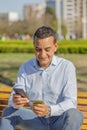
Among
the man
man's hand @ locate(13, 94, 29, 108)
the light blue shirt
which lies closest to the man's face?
the man

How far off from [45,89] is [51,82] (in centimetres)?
8

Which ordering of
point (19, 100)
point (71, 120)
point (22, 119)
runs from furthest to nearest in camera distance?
point (22, 119)
point (19, 100)
point (71, 120)

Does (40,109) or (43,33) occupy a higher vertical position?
(43,33)

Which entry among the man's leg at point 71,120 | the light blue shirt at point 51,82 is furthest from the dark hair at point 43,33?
the man's leg at point 71,120

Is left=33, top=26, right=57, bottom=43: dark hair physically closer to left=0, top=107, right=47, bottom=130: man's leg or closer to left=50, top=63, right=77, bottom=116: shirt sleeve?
left=50, top=63, right=77, bottom=116: shirt sleeve

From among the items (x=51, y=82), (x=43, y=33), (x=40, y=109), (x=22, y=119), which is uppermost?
(x=43, y=33)

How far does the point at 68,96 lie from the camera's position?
337 cm

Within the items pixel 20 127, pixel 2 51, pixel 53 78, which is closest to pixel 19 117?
pixel 20 127

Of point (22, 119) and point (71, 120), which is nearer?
point (71, 120)

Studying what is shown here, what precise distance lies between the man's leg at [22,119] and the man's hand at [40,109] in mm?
234

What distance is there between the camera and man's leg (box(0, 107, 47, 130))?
3.45 metres

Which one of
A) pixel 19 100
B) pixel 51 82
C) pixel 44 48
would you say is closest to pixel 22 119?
pixel 19 100

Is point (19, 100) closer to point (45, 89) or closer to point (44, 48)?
point (45, 89)

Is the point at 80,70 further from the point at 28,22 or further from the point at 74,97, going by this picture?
the point at 28,22
